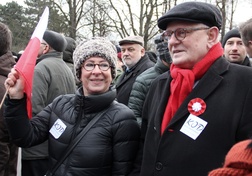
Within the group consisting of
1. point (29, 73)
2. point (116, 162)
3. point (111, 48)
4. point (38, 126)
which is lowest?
point (116, 162)

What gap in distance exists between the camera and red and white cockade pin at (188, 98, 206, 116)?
6.30 ft

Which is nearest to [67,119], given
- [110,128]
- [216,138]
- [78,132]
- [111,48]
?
[78,132]

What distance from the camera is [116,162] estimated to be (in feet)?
7.74

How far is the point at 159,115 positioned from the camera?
2123 millimetres

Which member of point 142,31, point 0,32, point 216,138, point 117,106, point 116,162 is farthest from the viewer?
point 142,31

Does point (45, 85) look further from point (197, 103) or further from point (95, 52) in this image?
point (197, 103)

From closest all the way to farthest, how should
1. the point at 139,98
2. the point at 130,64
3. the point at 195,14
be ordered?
the point at 195,14 → the point at 139,98 → the point at 130,64

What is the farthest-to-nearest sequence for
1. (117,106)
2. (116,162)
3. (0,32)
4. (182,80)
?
1. (0,32)
2. (117,106)
3. (116,162)
4. (182,80)

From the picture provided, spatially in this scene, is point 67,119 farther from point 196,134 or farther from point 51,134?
point 196,134

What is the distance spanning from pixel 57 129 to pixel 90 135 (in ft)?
0.92

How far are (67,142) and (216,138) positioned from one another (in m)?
1.04

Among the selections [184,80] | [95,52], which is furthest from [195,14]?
[95,52]

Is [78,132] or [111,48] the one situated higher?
[111,48]

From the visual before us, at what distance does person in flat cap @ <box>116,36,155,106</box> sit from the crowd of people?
1.85 m
